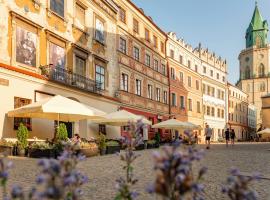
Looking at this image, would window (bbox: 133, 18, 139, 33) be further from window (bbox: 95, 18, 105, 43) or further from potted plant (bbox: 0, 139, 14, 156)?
potted plant (bbox: 0, 139, 14, 156)

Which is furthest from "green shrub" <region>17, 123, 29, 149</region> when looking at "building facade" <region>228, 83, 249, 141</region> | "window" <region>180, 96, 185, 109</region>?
"building facade" <region>228, 83, 249, 141</region>

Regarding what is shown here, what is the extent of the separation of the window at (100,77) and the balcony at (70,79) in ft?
0.76

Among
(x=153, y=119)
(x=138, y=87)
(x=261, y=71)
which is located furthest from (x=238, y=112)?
(x=138, y=87)

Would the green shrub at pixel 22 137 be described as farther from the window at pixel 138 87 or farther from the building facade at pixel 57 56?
the window at pixel 138 87

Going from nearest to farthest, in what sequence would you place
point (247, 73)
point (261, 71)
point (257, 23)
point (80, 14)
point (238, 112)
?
1. point (80, 14)
2. point (238, 112)
3. point (261, 71)
4. point (257, 23)
5. point (247, 73)

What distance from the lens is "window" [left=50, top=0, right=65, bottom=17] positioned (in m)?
18.8

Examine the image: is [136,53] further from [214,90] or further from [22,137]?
[214,90]

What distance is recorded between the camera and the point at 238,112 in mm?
71250

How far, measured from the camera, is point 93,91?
22047mm

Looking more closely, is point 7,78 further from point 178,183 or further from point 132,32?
point 132,32

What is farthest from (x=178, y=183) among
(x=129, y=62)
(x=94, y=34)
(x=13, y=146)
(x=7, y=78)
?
(x=129, y=62)

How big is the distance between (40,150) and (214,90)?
4208cm

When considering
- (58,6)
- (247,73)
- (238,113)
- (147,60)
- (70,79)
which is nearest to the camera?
(58,6)

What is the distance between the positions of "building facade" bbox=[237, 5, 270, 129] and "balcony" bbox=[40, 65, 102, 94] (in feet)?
247
